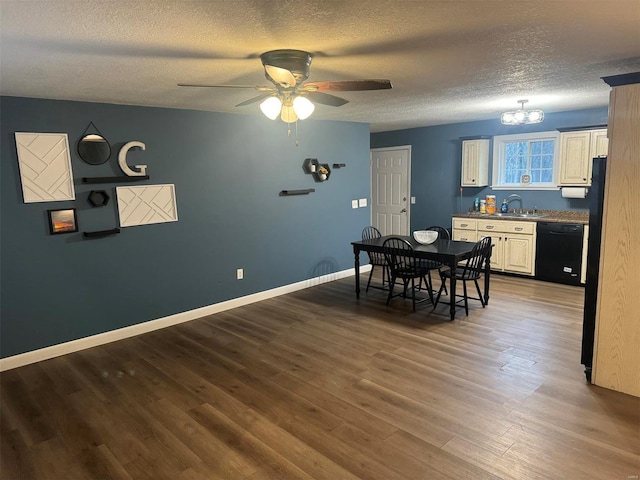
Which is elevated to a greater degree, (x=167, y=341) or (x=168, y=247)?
(x=168, y=247)

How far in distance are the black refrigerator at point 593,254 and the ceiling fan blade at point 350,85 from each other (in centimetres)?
164

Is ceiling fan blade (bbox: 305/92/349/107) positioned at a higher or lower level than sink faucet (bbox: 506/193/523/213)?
higher

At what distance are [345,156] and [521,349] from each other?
11.9 ft

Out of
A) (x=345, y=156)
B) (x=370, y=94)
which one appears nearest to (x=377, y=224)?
(x=345, y=156)

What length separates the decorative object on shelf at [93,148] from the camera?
378 centimetres

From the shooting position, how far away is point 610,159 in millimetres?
2801

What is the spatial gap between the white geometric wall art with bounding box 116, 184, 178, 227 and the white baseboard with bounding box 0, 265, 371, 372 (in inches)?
41.5

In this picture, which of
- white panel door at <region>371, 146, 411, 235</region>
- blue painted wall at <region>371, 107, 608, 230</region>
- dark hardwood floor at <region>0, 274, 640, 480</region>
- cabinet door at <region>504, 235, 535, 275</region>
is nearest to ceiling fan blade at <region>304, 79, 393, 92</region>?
dark hardwood floor at <region>0, 274, 640, 480</region>

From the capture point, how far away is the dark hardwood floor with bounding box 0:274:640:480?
2.28 metres

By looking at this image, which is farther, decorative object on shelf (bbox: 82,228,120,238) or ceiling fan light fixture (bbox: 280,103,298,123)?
decorative object on shelf (bbox: 82,228,120,238)

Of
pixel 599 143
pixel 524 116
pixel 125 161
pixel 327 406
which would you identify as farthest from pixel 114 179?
pixel 599 143

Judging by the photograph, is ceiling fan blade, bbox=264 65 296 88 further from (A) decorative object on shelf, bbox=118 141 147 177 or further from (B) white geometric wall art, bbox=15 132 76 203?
(B) white geometric wall art, bbox=15 132 76 203

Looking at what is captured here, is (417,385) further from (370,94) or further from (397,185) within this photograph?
(397,185)

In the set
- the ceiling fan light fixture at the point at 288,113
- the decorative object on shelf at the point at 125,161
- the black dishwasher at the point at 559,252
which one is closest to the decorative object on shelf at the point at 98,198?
the decorative object on shelf at the point at 125,161
